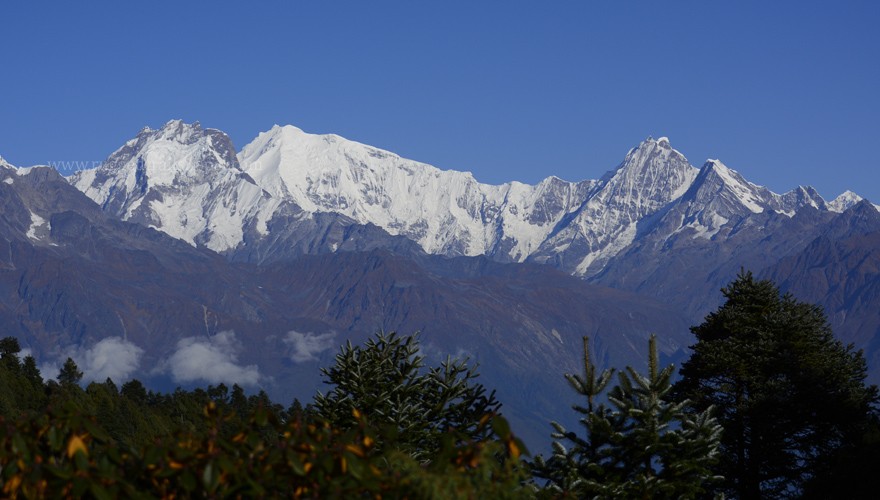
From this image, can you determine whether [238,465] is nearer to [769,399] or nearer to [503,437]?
[503,437]

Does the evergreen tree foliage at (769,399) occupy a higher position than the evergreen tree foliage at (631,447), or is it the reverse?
the evergreen tree foliage at (769,399)

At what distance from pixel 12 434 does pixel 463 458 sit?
5073 mm

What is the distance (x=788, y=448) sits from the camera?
53.8 metres

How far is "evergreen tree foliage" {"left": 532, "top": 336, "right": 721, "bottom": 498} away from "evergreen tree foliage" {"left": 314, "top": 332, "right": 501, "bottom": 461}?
820 cm

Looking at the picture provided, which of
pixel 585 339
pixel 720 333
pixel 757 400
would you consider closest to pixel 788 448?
pixel 757 400

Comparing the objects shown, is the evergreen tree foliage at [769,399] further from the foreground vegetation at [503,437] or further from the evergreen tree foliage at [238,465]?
the evergreen tree foliage at [238,465]

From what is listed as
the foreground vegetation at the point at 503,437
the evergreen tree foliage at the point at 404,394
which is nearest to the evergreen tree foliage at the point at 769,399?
the foreground vegetation at the point at 503,437

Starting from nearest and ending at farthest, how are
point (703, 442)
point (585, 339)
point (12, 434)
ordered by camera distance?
point (12, 434)
point (585, 339)
point (703, 442)

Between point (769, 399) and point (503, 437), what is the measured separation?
41.2 metres

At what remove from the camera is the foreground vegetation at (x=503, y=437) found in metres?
14.0

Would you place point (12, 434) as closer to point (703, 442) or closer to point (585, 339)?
point (585, 339)

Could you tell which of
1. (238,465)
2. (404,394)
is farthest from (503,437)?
(404,394)

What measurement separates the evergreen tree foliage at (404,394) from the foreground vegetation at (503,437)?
0.07 meters

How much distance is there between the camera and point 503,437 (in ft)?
46.8
